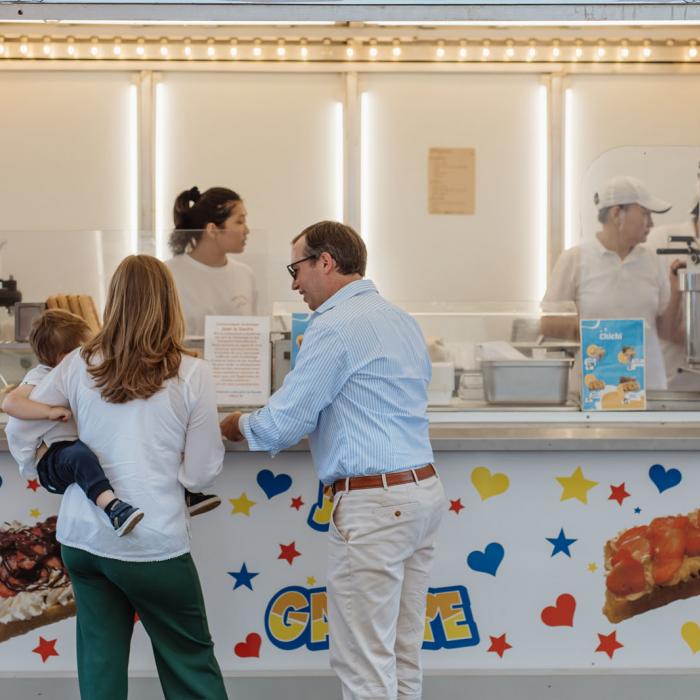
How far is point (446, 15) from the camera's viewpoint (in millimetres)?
2979

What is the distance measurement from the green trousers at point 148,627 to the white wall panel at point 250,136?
2.85 metres

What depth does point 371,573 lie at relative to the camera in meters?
2.27

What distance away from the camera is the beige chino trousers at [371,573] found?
226 cm

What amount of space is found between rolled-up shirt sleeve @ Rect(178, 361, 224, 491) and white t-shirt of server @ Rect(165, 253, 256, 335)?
90cm

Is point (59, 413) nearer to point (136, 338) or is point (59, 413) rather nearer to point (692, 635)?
point (136, 338)

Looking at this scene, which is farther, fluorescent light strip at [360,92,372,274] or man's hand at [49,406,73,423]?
fluorescent light strip at [360,92,372,274]

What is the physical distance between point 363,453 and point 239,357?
0.99 metres

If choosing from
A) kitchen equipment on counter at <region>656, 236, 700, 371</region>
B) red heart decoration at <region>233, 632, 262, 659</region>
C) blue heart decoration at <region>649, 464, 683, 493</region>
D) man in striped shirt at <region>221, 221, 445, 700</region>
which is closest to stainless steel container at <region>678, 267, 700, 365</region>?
kitchen equipment on counter at <region>656, 236, 700, 371</region>

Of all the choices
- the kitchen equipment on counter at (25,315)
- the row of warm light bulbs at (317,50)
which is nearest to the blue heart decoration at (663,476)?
the kitchen equipment on counter at (25,315)

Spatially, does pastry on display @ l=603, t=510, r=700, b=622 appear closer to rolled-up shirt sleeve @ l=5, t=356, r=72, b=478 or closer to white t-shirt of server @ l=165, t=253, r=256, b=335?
white t-shirt of server @ l=165, t=253, r=256, b=335

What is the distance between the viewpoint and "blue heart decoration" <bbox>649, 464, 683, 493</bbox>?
284 centimetres

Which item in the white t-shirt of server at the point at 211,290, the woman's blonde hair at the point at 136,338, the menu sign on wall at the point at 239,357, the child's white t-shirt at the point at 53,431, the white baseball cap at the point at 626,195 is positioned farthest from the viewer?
the white baseball cap at the point at 626,195

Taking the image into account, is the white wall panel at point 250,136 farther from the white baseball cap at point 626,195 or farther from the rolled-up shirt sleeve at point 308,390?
the rolled-up shirt sleeve at point 308,390

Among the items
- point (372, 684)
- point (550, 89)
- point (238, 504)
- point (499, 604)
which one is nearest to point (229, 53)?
point (550, 89)
